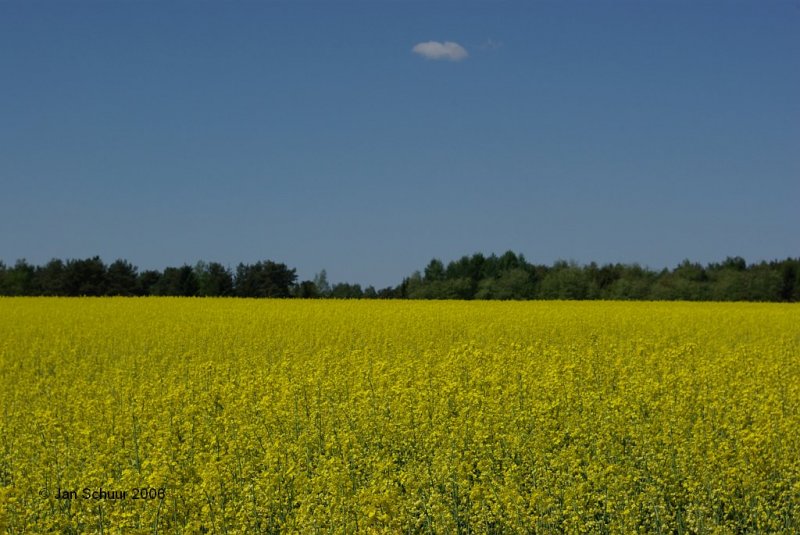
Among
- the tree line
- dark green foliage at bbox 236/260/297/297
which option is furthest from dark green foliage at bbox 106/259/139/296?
dark green foliage at bbox 236/260/297/297

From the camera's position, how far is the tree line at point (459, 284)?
56.0 meters

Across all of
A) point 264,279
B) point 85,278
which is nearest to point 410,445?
point 264,279

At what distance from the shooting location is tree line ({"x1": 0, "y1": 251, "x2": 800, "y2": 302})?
184 feet

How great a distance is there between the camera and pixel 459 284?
59.7 m

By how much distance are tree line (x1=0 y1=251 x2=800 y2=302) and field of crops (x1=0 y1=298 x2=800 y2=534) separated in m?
38.0

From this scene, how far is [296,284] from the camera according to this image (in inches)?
2350

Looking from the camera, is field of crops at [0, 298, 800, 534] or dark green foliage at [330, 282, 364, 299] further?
dark green foliage at [330, 282, 364, 299]

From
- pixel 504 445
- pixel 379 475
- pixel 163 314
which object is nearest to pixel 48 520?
pixel 379 475

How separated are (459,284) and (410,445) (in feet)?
166

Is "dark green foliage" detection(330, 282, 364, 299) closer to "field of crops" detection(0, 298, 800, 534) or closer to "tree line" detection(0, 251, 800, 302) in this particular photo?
"tree line" detection(0, 251, 800, 302)

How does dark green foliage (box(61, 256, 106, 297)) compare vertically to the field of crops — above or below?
above

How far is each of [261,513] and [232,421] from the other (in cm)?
342

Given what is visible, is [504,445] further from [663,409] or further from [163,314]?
[163,314]

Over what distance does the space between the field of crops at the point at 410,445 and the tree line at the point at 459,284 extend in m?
38.0
